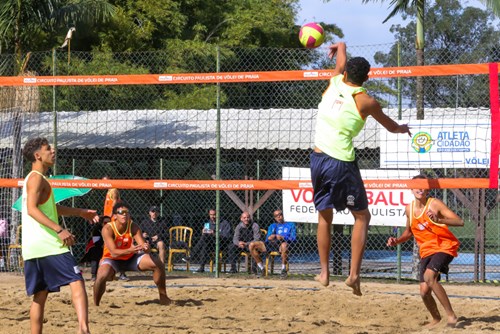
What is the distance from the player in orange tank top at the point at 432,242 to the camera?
830cm

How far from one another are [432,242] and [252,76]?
3.00m

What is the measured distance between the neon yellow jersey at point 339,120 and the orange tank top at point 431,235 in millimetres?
1972

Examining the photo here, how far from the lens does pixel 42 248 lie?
6.51 meters

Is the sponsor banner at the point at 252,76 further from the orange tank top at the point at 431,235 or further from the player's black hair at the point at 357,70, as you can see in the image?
the player's black hair at the point at 357,70

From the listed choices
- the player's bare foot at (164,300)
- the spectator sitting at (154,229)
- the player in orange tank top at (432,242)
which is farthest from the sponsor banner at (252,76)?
the spectator sitting at (154,229)

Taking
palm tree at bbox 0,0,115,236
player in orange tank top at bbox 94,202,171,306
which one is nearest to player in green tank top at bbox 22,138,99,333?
player in orange tank top at bbox 94,202,171,306

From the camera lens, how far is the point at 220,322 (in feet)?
28.1

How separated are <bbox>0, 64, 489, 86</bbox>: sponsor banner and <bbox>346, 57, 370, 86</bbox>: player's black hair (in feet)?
9.40

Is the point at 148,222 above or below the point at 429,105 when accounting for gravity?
below

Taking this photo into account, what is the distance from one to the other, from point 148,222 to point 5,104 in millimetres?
2714

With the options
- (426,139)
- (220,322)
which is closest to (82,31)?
(426,139)

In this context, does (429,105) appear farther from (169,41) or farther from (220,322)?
(169,41)

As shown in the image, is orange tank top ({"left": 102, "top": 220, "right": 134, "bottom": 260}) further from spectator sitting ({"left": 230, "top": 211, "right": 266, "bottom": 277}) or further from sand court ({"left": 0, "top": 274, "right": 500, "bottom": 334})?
spectator sitting ({"left": 230, "top": 211, "right": 266, "bottom": 277})

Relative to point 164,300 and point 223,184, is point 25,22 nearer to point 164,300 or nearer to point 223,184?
point 223,184
